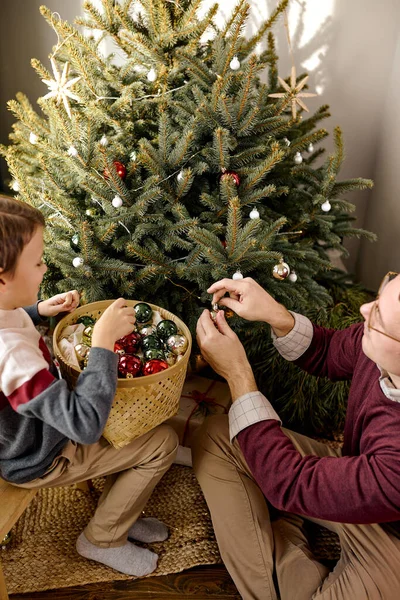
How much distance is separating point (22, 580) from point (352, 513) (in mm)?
928

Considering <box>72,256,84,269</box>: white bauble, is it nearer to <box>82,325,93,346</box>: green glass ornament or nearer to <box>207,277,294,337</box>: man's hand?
<box>82,325,93,346</box>: green glass ornament

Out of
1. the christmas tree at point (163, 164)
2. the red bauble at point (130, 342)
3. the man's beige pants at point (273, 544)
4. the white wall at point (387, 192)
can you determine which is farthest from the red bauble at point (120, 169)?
the white wall at point (387, 192)

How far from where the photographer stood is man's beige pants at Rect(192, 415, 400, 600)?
115cm

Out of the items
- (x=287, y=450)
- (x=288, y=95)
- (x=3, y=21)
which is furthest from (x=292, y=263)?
(x=3, y=21)

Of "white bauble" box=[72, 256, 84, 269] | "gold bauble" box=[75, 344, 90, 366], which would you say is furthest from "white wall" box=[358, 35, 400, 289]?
"gold bauble" box=[75, 344, 90, 366]

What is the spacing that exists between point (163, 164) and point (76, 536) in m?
1.12

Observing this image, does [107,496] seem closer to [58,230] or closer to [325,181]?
[58,230]

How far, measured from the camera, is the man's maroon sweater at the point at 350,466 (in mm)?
1028

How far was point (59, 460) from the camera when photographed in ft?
3.98

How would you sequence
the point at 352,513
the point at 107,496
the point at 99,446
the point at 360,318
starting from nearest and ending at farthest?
the point at 352,513
the point at 99,446
the point at 107,496
the point at 360,318

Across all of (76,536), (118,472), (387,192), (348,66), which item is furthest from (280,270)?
(348,66)

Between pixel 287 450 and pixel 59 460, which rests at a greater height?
pixel 287 450

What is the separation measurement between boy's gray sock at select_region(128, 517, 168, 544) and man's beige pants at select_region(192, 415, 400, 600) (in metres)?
Answer: 0.24

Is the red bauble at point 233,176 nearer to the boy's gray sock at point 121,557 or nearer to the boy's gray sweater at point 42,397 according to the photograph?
the boy's gray sweater at point 42,397
